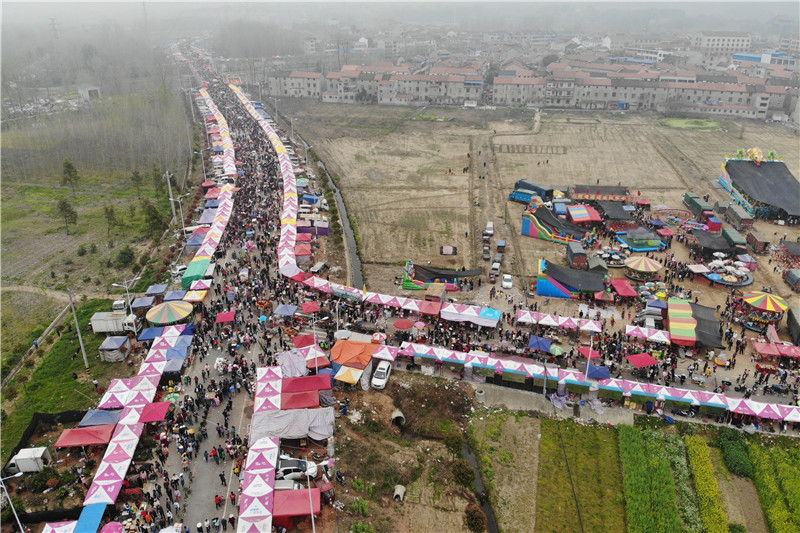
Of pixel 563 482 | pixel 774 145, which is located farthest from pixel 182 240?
pixel 774 145

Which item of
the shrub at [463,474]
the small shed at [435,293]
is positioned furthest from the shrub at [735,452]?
the small shed at [435,293]

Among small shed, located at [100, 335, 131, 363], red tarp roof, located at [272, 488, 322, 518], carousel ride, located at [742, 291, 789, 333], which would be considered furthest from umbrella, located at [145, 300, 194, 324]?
carousel ride, located at [742, 291, 789, 333]

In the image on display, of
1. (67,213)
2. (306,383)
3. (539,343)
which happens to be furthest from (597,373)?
(67,213)

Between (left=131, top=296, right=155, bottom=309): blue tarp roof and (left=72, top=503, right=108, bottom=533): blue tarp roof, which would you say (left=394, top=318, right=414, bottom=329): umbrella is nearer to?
(left=131, top=296, right=155, bottom=309): blue tarp roof

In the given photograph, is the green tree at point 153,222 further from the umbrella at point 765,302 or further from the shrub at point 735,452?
the umbrella at point 765,302

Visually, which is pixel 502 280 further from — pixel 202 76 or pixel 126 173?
pixel 202 76

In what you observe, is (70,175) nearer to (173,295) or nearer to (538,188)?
(173,295)
